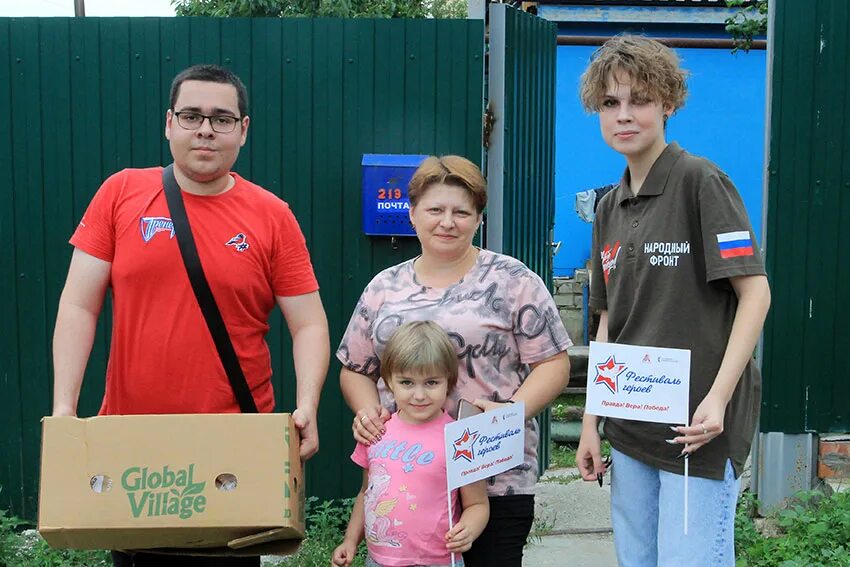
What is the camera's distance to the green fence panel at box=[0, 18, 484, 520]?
474 centimetres

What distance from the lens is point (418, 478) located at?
265cm

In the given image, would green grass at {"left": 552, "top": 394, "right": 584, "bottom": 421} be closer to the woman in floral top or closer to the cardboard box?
the woman in floral top

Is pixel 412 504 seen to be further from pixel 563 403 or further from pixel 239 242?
pixel 563 403

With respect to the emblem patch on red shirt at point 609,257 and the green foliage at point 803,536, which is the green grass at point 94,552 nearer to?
the green foliage at point 803,536

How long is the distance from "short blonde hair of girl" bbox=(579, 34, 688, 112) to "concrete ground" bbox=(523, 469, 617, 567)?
2.74 metres

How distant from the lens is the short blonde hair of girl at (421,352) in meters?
2.62

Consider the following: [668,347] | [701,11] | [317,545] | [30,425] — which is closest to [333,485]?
[317,545]

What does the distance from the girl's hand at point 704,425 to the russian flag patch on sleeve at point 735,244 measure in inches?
14.4

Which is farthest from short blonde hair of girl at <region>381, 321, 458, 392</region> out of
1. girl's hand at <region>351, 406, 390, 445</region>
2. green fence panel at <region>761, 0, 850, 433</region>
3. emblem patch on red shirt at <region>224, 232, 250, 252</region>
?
green fence panel at <region>761, 0, 850, 433</region>

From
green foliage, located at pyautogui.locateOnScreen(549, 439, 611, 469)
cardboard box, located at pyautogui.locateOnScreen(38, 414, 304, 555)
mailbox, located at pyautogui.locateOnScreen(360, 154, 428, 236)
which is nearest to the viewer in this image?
cardboard box, located at pyautogui.locateOnScreen(38, 414, 304, 555)

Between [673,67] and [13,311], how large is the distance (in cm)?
364

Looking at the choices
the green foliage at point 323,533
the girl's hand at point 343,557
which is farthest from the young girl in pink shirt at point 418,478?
the green foliage at point 323,533

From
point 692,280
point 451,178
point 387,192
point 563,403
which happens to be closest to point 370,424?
point 451,178

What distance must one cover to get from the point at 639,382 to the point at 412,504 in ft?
2.32
